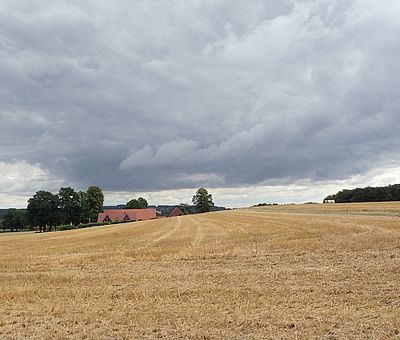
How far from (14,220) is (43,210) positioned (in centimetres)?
5525

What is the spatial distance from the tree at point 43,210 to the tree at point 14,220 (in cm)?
4936

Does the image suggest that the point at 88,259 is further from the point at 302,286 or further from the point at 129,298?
the point at 302,286

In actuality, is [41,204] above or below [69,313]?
above

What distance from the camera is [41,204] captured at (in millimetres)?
143000

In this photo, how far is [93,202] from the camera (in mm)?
154500

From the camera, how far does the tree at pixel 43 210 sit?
5630 inches

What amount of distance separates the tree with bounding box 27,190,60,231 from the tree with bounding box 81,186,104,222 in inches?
408

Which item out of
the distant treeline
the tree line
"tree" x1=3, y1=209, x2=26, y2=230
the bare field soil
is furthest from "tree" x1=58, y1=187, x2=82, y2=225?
the bare field soil

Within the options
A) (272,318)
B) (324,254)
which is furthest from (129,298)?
(324,254)

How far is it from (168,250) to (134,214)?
14837cm

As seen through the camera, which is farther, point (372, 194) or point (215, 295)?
point (372, 194)

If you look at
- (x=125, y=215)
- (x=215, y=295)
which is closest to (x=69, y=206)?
(x=125, y=215)

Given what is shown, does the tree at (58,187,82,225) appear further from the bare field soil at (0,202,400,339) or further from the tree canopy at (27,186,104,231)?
the bare field soil at (0,202,400,339)

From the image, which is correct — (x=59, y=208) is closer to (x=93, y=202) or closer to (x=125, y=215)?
(x=93, y=202)
